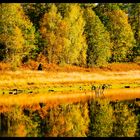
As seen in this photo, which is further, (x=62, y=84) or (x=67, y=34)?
(x=67, y=34)

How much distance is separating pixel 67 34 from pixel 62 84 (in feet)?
46.3

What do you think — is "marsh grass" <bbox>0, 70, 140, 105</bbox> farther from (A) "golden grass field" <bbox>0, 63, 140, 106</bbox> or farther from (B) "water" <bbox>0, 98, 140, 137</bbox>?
(B) "water" <bbox>0, 98, 140, 137</bbox>

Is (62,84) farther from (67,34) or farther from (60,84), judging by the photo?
(67,34)

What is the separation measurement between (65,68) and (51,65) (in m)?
2.15

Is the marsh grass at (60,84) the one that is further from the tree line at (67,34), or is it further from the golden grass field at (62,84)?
the tree line at (67,34)

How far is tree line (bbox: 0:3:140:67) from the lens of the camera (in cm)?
6769

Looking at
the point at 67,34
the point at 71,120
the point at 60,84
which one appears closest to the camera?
the point at 71,120

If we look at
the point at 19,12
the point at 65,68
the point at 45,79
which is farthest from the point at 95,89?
the point at 19,12

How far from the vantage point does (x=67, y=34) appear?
74.4 meters

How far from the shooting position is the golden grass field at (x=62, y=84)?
158ft

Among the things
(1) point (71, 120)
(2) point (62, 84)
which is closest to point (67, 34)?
(2) point (62, 84)

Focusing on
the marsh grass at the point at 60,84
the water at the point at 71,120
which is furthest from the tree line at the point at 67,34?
the water at the point at 71,120

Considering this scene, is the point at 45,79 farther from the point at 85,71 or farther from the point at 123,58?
the point at 123,58

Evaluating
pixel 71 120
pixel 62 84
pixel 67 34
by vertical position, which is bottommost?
pixel 62 84
